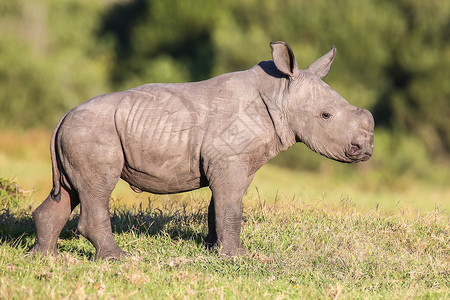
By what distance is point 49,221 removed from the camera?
5.67 m

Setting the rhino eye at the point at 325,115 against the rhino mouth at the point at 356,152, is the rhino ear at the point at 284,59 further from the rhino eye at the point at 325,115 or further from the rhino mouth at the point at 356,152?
the rhino mouth at the point at 356,152

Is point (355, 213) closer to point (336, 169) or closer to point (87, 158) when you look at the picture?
point (87, 158)

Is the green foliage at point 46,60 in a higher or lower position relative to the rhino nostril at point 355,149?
lower

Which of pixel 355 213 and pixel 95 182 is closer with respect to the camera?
pixel 95 182

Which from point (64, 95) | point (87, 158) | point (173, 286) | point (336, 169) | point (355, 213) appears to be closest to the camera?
point (173, 286)

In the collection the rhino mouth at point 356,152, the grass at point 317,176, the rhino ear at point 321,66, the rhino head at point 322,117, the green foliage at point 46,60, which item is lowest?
the grass at point 317,176

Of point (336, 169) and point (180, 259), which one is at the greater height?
point (180, 259)

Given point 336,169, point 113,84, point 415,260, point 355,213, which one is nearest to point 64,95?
point 113,84

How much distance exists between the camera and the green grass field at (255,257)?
15.3ft

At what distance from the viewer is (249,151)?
5.55 meters

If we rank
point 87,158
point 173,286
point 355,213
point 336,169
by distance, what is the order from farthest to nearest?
point 336,169
point 355,213
point 87,158
point 173,286

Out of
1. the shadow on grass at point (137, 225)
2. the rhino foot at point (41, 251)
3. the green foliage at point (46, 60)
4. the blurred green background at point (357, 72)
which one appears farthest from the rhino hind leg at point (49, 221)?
the green foliage at point (46, 60)

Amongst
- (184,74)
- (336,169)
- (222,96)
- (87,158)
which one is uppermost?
(222,96)

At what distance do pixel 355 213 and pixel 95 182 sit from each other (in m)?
3.23
